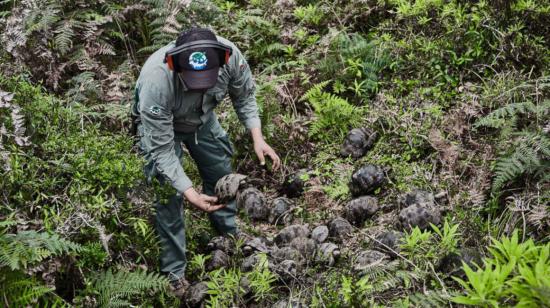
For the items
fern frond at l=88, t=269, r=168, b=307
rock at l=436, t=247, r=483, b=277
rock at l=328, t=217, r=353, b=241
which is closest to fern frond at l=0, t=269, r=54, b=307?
fern frond at l=88, t=269, r=168, b=307

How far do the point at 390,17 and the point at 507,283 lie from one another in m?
5.32

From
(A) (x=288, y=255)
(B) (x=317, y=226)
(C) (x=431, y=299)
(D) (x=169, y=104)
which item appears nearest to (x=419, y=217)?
(B) (x=317, y=226)

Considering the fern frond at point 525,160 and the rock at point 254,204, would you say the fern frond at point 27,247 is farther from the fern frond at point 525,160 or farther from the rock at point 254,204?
the fern frond at point 525,160

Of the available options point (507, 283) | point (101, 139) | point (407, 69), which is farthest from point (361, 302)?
point (407, 69)

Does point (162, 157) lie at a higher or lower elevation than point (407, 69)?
higher

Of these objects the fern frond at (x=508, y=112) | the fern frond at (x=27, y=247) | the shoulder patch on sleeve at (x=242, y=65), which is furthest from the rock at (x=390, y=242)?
the fern frond at (x=27, y=247)

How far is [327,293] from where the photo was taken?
12.8 feet

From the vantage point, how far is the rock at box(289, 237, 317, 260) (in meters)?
4.61

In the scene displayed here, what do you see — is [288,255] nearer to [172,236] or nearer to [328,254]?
[328,254]

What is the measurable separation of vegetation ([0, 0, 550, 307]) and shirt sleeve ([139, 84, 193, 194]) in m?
0.26

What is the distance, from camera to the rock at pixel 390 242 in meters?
4.34

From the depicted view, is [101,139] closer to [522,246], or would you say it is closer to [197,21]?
[197,21]

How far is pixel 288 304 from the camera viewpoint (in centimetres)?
403

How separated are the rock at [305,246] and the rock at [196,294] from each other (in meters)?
0.82
